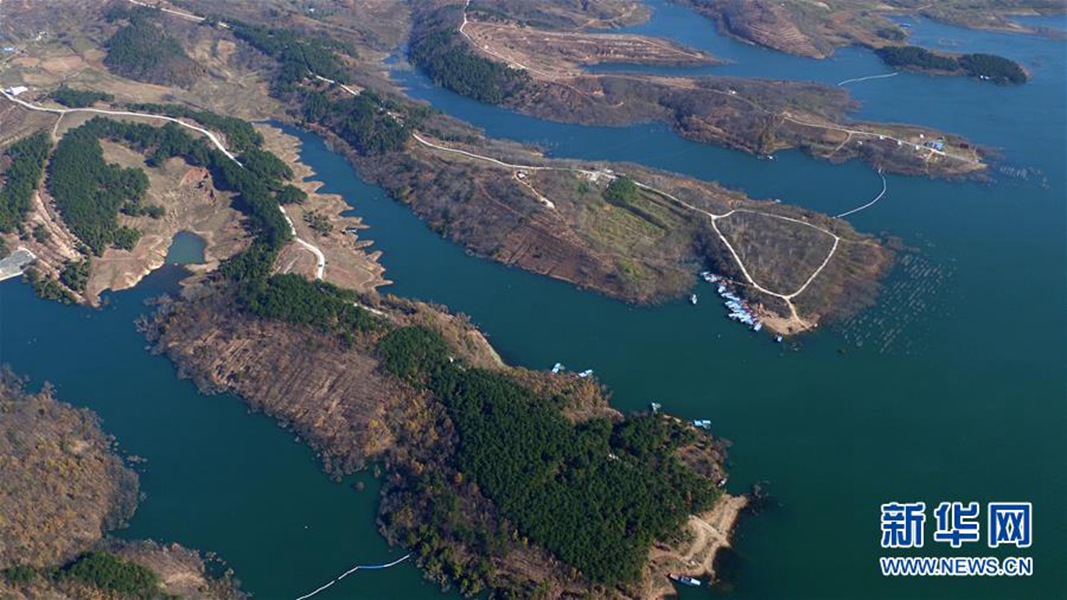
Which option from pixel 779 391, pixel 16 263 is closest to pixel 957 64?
pixel 779 391

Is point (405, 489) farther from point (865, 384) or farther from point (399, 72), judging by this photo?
point (399, 72)

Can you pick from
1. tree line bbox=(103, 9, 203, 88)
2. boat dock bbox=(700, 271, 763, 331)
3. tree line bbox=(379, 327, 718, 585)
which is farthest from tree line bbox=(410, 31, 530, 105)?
tree line bbox=(379, 327, 718, 585)

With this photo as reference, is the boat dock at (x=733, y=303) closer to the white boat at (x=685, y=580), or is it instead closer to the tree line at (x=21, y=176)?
the white boat at (x=685, y=580)

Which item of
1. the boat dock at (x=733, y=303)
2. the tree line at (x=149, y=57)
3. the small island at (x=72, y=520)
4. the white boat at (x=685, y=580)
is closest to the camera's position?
the small island at (x=72, y=520)

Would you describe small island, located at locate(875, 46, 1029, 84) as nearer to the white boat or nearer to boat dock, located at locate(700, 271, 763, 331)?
boat dock, located at locate(700, 271, 763, 331)

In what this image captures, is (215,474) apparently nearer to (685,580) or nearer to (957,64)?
(685,580)

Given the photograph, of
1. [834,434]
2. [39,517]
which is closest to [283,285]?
[39,517]

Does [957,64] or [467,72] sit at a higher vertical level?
[957,64]

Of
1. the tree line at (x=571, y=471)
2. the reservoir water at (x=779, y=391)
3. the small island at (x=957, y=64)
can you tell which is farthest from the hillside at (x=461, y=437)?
the small island at (x=957, y=64)
